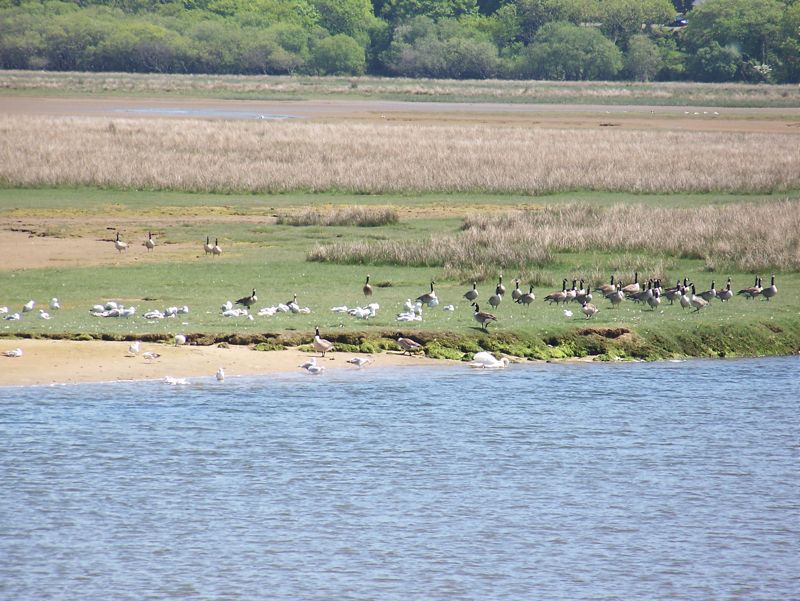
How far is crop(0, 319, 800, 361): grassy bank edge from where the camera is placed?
831 inches

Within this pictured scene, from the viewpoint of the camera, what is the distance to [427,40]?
528 feet

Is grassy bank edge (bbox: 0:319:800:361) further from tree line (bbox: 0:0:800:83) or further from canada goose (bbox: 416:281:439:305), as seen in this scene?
tree line (bbox: 0:0:800:83)

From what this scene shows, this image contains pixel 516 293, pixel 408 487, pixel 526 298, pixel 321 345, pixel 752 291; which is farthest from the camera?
pixel 752 291

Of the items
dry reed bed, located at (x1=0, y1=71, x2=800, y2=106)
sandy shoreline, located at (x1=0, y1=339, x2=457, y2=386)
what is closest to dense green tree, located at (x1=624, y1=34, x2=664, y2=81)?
dry reed bed, located at (x1=0, y1=71, x2=800, y2=106)

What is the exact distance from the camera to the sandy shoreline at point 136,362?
760 inches

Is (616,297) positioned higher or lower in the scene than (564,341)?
higher

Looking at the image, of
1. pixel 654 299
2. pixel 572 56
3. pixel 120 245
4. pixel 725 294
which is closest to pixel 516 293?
pixel 654 299

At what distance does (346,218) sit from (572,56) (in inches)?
4758

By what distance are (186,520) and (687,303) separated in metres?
12.4

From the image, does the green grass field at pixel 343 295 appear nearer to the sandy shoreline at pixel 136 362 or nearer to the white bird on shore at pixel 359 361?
the sandy shoreline at pixel 136 362

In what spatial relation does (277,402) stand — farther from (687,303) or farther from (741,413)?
(687,303)

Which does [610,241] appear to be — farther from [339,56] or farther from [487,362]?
[339,56]

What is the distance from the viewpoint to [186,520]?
14102 mm

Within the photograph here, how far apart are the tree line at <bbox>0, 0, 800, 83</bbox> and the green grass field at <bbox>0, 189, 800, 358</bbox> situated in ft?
383
